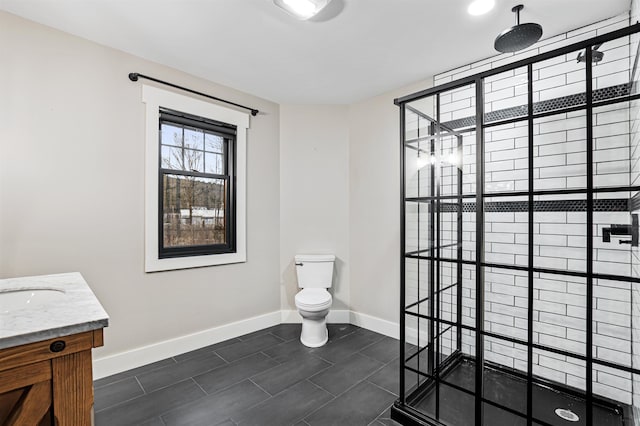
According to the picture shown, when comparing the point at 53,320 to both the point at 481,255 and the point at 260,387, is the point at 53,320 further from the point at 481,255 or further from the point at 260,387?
the point at 481,255

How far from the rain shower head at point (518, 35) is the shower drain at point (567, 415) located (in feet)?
7.66

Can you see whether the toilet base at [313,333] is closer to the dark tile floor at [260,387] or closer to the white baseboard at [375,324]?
the dark tile floor at [260,387]

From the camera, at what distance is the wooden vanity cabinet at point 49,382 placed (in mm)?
889

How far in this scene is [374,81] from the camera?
9.77 feet

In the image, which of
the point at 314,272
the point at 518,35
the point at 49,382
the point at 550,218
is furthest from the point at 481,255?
the point at 314,272

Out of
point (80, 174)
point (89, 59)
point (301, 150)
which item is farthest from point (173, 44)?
point (301, 150)

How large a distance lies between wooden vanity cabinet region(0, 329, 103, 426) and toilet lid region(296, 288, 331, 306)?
6.33 feet

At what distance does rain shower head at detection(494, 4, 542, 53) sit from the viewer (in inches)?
74.8

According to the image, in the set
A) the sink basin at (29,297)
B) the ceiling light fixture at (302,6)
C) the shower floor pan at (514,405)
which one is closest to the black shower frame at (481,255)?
the shower floor pan at (514,405)

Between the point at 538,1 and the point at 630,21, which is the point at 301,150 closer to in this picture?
the point at 538,1

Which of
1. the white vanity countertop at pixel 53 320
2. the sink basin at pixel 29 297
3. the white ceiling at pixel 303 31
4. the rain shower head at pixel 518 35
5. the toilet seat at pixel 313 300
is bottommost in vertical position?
the toilet seat at pixel 313 300

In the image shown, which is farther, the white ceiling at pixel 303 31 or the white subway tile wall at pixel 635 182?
the white ceiling at pixel 303 31

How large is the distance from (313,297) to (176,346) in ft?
4.20

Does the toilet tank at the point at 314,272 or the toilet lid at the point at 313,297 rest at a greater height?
the toilet tank at the point at 314,272
